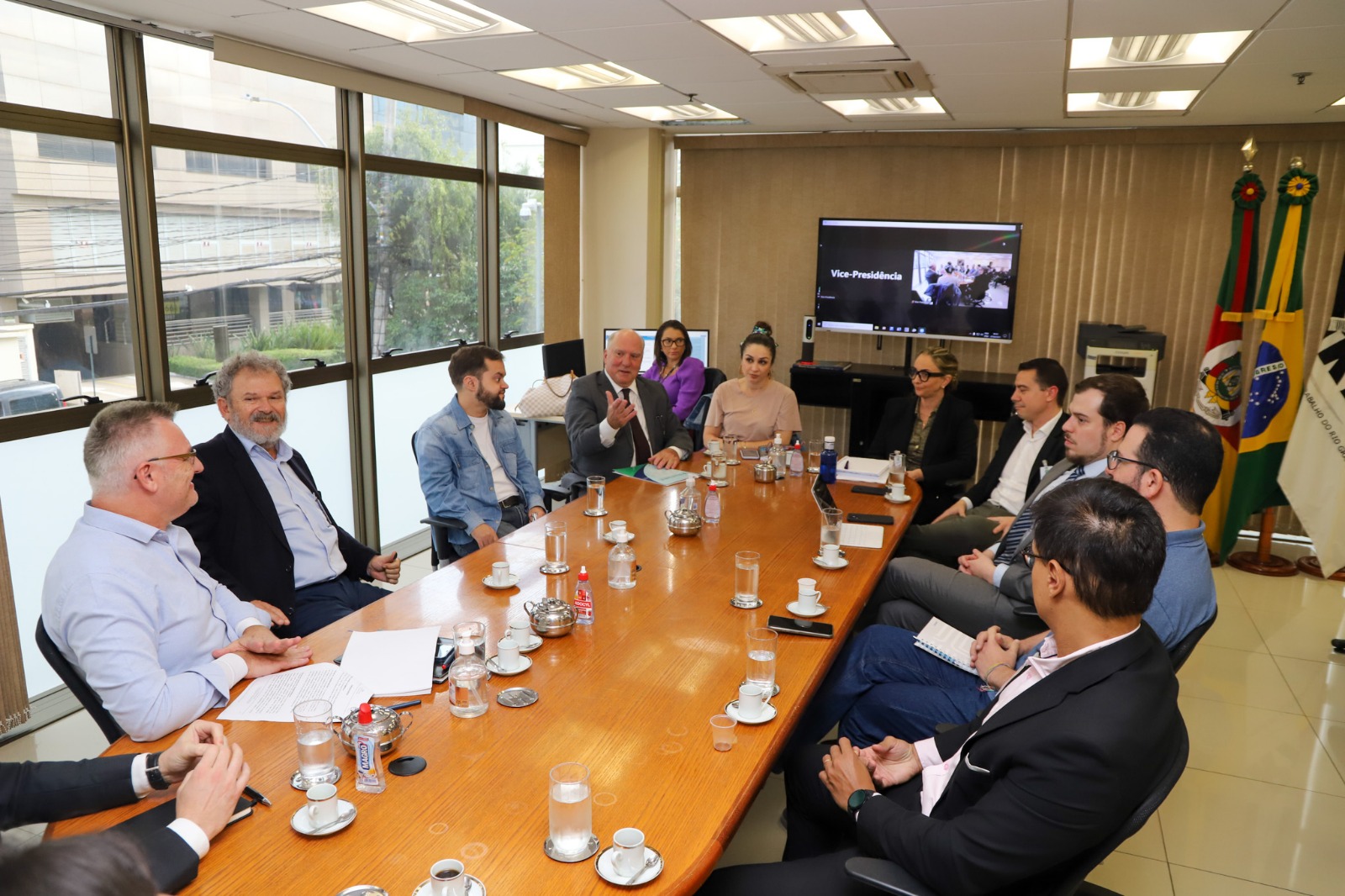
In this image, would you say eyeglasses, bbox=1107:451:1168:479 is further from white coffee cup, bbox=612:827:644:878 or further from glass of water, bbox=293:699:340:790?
glass of water, bbox=293:699:340:790

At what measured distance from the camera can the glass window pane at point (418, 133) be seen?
520 centimetres

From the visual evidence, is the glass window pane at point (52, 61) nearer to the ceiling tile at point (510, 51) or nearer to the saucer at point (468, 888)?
the ceiling tile at point (510, 51)

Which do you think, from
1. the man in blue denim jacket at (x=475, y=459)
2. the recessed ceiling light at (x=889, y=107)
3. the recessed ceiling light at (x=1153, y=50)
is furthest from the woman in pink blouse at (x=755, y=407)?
the recessed ceiling light at (x=1153, y=50)

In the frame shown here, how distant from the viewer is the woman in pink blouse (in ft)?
16.3

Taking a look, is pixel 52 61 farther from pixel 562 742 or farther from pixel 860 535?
pixel 860 535

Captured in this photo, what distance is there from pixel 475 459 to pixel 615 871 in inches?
102

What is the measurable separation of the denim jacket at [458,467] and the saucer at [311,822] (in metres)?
2.06

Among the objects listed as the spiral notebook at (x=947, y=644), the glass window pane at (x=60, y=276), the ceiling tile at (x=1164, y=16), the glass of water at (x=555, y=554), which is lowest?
the spiral notebook at (x=947, y=644)

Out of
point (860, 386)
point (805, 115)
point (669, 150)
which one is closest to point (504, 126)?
point (669, 150)

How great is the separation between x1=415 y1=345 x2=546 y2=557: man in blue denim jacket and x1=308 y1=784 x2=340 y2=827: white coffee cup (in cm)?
197

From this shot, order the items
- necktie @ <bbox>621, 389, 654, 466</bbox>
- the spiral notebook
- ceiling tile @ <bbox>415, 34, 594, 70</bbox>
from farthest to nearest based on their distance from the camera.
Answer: necktie @ <bbox>621, 389, 654, 466</bbox>, ceiling tile @ <bbox>415, 34, 594, 70</bbox>, the spiral notebook

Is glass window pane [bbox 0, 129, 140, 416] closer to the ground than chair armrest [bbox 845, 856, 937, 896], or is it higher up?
higher up

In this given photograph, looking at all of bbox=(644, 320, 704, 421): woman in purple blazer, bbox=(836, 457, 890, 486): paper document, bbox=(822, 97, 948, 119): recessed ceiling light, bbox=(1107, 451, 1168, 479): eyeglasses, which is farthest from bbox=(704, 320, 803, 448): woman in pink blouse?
bbox=(1107, 451, 1168, 479): eyeglasses

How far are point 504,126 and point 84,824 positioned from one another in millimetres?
5570
